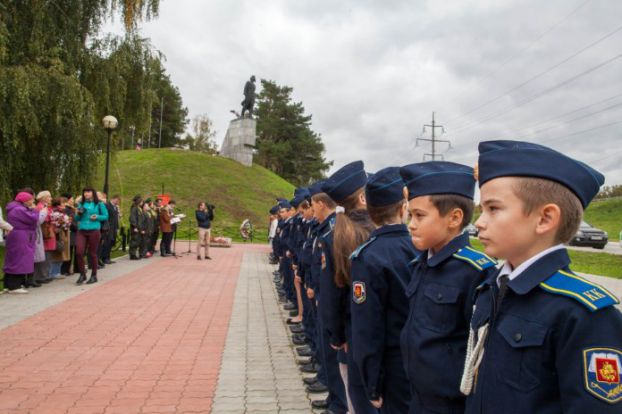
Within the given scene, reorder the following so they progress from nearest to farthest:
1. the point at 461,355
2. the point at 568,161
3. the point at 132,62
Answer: the point at 568,161 < the point at 461,355 < the point at 132,62

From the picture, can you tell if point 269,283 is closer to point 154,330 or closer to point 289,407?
point 154,330

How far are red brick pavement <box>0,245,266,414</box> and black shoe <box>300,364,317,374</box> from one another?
0.90 m

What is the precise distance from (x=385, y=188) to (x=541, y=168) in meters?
1.39

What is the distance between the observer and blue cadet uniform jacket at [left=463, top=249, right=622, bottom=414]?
128cm

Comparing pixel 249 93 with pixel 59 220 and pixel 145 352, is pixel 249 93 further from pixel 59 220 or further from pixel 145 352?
pixel 145 352

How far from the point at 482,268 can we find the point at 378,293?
0.65 meters

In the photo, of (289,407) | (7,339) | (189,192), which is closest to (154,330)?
(7,339)

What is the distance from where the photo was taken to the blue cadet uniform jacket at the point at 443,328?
6.56ft

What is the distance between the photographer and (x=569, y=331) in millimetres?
1337

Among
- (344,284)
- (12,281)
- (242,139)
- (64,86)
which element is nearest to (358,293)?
(344,284)

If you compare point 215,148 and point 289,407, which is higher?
point 215,148

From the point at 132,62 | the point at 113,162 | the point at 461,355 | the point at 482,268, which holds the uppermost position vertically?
the point at 132,62

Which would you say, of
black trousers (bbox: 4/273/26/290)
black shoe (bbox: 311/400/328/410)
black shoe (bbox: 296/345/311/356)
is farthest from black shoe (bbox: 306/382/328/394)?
black trousers (bbox: 4/273/26/290)

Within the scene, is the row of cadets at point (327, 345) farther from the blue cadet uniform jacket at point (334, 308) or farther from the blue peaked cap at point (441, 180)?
the blue peaked cap at point (441, 180)
